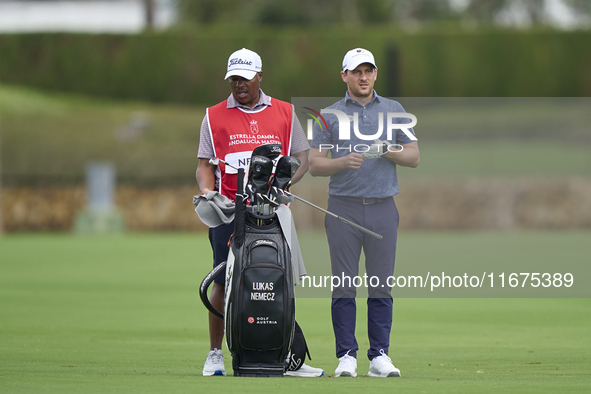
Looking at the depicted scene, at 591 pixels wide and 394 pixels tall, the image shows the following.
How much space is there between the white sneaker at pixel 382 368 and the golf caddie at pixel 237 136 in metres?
0.33

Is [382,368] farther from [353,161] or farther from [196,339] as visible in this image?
[196,339]

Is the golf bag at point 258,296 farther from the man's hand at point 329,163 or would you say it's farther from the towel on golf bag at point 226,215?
the man's hand at point 329,163

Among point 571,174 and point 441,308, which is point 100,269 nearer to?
point 441,308

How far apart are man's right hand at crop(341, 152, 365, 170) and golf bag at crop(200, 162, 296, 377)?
71 centimetres

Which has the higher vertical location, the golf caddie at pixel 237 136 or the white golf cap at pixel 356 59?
the white golf cap at pixel 356 59

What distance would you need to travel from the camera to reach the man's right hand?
6.73 metres

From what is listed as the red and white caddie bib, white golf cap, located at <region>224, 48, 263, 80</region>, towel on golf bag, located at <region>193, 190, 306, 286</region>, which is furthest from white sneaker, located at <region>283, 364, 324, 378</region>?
white golf cap, located at <region>224, 48, 263, 80</region>

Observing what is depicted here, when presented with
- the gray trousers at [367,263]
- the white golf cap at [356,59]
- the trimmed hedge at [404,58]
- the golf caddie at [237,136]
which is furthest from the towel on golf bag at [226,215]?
the trimmed hedge at [404,58]

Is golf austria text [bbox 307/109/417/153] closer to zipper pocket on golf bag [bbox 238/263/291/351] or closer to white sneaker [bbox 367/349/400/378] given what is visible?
zipper pocket on golf bag [bbox 238/263/291/351]

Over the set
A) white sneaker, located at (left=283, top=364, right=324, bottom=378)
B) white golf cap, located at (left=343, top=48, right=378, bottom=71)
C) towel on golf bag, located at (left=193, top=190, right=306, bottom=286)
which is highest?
white golf cap, located at (left=343, top=48, right=378, bottom=71)

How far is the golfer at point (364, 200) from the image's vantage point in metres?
6.73

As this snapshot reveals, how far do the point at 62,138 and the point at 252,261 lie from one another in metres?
25.6

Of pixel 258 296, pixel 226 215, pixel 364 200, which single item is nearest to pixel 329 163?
pixel 364 200

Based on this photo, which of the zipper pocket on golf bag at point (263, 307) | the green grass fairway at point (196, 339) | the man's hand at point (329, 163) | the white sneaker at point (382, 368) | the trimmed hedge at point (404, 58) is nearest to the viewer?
the green grass fairway at point (196, 339)
